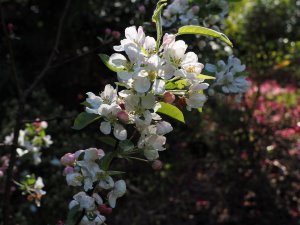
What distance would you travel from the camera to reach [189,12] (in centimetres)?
198

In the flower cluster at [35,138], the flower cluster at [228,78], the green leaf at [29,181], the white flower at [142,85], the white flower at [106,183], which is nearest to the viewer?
the white flower at [142,85]

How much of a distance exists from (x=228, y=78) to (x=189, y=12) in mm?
425

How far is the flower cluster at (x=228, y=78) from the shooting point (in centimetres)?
168

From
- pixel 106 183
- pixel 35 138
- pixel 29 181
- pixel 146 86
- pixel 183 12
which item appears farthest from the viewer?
pixel 35 138

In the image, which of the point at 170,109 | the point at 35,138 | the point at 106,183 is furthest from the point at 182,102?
the point at 35,138

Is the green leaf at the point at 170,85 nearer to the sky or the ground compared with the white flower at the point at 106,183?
nearer to the sky

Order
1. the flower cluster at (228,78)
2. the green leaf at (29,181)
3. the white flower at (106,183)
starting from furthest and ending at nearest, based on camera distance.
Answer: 1. the green leaf at (29,181)
2. the flower cluster at (228,78)
3. the white flower at (106,183)

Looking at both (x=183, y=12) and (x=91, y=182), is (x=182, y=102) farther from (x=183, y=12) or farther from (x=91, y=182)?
(x=183, y=12)

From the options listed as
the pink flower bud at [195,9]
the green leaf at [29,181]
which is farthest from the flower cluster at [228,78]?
the green leaf at [29,181]

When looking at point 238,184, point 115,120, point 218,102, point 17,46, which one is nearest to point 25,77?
point 17,46

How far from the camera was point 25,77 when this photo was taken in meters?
4.68

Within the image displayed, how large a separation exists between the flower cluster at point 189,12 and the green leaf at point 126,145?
3.07 ft

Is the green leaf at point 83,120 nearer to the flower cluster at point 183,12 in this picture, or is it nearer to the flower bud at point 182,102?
the flower bud at point 182,102

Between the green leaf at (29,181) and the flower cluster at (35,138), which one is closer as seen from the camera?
the green leaf at (29,181)
